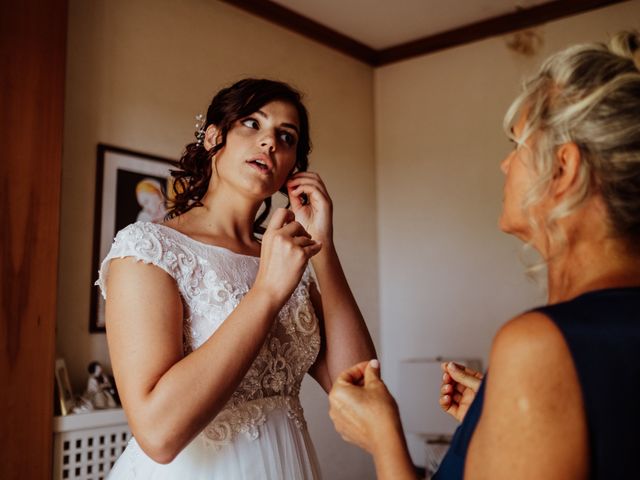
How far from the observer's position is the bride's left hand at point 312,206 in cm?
163

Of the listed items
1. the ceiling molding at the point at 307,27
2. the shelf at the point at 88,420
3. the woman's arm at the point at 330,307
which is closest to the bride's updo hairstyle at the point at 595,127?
the woman's arm at the point at 330,307

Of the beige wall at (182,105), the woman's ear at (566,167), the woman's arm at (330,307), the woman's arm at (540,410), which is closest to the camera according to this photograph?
the woman's arm at (540,410)

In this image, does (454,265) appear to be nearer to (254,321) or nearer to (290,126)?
(290,126)

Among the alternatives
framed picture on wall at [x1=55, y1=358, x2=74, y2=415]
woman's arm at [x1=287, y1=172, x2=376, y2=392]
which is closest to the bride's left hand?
woman's arm at [x1=287, y1=172, x2=376, y2=392]

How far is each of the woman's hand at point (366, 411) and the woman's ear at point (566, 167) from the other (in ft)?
1.26

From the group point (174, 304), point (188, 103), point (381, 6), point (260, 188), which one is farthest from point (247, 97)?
point (381, 6)

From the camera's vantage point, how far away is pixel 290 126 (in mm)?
1625

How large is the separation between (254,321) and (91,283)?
5.79 feet

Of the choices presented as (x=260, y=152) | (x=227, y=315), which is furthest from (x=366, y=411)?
(x=260, y=152)

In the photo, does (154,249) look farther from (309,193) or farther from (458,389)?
(458,389)

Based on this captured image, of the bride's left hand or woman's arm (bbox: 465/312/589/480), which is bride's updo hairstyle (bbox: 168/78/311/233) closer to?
the bride's left hand

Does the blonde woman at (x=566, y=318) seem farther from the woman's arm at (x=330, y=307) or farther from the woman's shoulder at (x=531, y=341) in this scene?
the woman's arm at (x=330, y=307)

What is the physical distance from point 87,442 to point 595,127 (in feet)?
7.48

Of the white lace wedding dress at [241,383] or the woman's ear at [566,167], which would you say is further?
the white lace wedding dress at [241,383]
